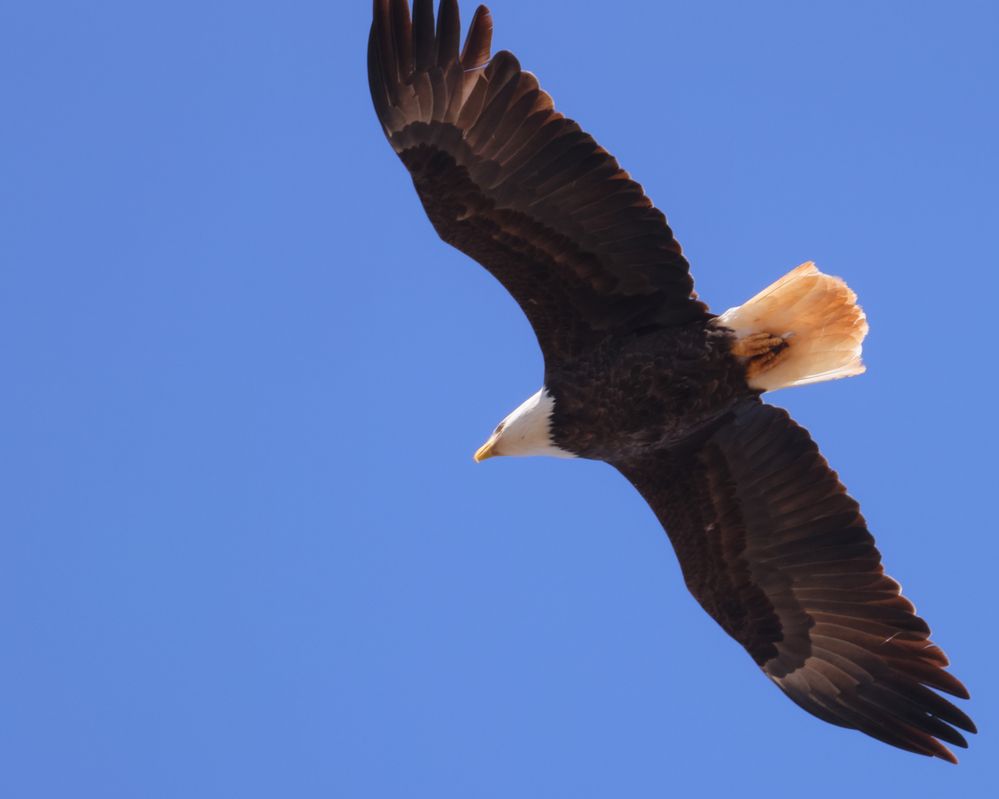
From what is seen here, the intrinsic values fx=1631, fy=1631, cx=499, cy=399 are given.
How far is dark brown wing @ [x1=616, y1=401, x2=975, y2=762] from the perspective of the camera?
27.0 ft

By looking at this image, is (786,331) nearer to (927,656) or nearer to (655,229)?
(655,229)

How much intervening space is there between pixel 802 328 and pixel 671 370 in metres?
0.72

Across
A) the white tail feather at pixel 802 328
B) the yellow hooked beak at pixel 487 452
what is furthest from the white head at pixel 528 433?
the white tail feather at pixel 802 328

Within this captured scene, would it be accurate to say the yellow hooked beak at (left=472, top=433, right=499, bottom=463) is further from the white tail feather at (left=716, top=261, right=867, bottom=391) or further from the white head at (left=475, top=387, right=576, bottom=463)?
the white tail feather at (left=716, top=261, right=867, bottom=391)

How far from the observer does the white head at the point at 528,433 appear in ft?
27.8

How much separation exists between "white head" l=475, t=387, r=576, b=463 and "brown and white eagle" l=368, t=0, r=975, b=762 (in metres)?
0.01

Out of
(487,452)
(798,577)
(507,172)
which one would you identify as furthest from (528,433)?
(798,577)

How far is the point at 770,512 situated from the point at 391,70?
3032 millimetres

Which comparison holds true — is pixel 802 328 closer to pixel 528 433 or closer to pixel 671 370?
pixel 671 370

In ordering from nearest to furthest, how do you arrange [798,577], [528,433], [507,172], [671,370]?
[507,172]
[671,370]
[528,433]
[798,577]

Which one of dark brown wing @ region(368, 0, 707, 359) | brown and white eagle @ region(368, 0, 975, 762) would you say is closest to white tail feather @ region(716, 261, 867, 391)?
brown and white eagle @ region(368, 0, 975, 762)

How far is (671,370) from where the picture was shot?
27.3 feet

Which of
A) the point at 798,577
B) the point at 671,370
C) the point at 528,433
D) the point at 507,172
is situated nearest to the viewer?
the point at 507,172

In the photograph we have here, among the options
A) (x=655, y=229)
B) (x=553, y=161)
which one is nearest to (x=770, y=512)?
(x=655, y=229)
